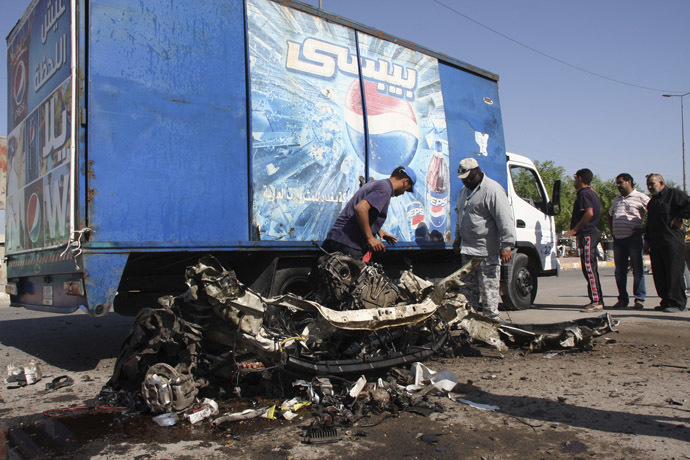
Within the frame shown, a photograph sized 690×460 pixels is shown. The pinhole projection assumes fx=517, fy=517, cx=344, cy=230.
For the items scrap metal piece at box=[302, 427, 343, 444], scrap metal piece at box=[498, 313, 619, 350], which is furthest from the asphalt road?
scrap metal piece at box=[302, 427, 343, 444]

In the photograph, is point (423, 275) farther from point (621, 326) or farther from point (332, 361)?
point (332, 361)

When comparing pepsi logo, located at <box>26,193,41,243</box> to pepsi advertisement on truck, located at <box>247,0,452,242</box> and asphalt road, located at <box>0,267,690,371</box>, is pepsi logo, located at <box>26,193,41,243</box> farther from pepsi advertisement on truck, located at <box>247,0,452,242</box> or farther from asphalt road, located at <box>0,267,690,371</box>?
pepsi advertisement on truck, located at <box>247,0,452,242</box>

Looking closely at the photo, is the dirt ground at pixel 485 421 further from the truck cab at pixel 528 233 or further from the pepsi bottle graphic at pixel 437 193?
the truck cab at pixel 528 233

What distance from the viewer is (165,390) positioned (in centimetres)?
313

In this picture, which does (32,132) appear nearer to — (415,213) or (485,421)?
(415,213)

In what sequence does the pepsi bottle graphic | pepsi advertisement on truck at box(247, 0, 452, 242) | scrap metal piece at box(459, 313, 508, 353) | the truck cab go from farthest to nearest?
the truck cab < the pepsi bottle graphic < pepsi advertisement on truck at box(247, 0, 452, 242) < scrap metal piece at box(459, 313, 508, 353)

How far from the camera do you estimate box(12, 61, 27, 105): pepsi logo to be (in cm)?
518

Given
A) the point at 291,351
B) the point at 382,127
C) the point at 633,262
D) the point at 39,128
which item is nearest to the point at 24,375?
the point at 39,128

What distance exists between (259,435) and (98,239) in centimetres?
194

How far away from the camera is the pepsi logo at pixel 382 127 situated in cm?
557

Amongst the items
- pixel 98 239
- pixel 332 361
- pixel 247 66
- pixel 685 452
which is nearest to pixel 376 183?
pixel 247 66

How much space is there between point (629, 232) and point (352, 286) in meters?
5.53

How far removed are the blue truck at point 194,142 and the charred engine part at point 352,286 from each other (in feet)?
3.14

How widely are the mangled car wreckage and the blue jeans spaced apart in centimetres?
469
